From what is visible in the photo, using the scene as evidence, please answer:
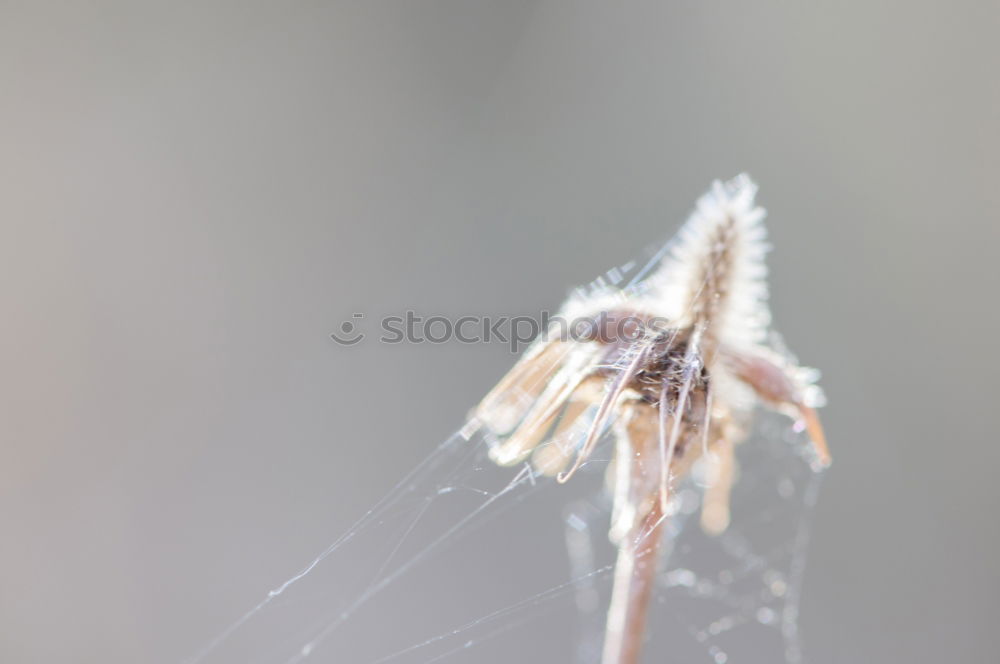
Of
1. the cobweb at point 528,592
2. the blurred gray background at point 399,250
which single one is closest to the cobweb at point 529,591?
the cobweb at point 528,592

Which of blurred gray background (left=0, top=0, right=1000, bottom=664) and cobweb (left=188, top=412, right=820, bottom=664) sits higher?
blurred gray background (left=0, top=0, right=1000, bottom=664)

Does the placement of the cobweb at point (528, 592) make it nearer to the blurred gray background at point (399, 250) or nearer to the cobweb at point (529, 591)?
the cobweb at point (529, 591)

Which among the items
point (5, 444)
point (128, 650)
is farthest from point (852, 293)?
point (5, 444)

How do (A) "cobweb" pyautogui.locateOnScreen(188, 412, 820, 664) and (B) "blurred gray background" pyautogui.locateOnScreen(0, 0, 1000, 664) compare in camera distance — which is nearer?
(A) "cobweb" pyautogui.locateOnScreen(188, 412, 820, 664)

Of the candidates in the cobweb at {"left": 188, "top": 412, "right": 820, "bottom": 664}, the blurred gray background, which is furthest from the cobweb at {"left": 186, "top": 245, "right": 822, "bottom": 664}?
the blurred gray background

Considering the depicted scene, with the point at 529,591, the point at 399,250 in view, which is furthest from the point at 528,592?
the point at 399,250

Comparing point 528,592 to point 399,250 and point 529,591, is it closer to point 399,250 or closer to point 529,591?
point 529,591

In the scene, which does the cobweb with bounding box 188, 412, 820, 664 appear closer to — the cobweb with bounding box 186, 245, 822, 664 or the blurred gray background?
the cobweb with bounding box 186, 245, 822, 664
